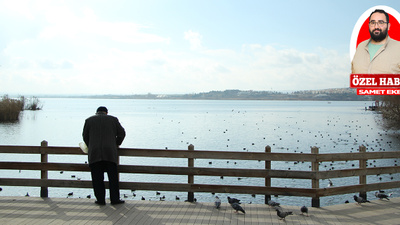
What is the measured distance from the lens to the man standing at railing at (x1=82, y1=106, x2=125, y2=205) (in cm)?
913

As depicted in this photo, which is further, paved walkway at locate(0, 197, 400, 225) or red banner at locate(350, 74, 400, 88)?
red banner at locate(350, 74, 400, 88)

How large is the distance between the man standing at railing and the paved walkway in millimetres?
432

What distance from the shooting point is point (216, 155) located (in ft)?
31.2

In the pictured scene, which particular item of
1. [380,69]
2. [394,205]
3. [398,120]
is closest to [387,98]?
[398,120]

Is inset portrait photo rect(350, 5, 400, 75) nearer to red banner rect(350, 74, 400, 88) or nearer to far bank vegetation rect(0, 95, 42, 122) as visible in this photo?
red banner rect(350, 74, 400, 88)

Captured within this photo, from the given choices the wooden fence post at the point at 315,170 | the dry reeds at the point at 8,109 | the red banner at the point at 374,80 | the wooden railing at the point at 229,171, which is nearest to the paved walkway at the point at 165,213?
the wooden fence post at the point at 315,170

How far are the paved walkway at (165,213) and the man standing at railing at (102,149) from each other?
17.0 inches


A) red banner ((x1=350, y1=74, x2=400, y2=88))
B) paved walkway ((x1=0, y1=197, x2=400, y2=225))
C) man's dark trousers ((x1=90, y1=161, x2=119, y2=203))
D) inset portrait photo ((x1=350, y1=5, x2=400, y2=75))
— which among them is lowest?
paved walkway ((x1=0, y1=197, x2=400, y2=225))

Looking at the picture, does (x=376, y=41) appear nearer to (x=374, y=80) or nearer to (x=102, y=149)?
(x=374, y=80)

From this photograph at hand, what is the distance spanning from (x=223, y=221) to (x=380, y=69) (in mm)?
9154

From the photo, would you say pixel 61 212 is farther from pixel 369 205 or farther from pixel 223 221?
pixel 369 205

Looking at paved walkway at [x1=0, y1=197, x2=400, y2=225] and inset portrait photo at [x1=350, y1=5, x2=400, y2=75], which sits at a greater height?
inset portrait photo at [x1=350, y1=5, x2=400, y2=75]

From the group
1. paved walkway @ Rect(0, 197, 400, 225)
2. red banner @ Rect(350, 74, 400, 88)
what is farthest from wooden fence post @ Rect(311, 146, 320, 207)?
red banner @ Rect(350, 74, 400, 88)

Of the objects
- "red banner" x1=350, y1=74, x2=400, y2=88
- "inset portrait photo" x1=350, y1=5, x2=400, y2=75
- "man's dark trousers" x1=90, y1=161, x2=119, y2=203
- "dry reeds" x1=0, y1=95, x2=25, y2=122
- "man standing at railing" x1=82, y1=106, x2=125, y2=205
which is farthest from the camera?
"dry reeds" x1=0, y1=95, x2=25, y2=122
